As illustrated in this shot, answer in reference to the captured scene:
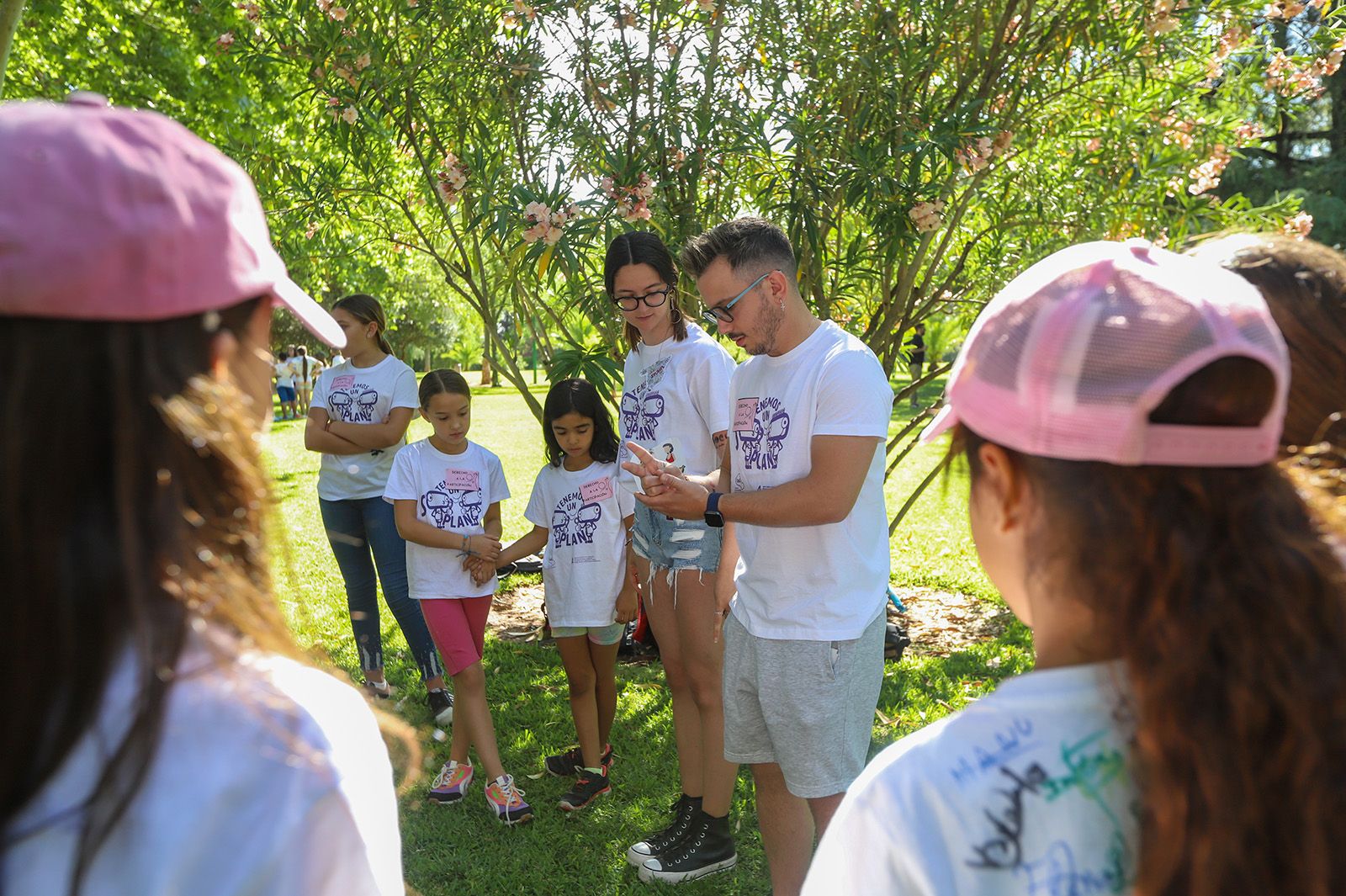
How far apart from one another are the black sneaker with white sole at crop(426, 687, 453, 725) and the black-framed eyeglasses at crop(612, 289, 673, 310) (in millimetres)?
2330

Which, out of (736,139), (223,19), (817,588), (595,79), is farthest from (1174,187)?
(223,19)

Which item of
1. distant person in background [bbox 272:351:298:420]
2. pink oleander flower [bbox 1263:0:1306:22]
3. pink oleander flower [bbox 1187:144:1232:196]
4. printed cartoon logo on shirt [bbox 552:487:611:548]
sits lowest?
distant person in background [bbox 272:351:298:420]

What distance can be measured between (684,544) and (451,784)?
1.47 meters

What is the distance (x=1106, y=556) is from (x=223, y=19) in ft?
23.3

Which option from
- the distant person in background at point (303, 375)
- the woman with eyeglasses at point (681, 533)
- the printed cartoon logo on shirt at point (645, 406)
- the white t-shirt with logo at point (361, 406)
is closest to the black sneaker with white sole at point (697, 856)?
the woman with eyeglasses at point (681, 533)

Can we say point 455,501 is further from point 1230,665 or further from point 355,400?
point 1230,665

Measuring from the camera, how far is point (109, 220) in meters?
0.86

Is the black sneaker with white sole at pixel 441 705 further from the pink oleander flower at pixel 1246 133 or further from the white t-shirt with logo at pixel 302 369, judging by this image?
the white t-shirt with logo at pixel 302 369

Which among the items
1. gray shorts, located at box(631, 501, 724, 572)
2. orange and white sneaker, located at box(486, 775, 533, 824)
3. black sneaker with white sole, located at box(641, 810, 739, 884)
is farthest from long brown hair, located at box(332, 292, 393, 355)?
black sneaker with white sole, located at box(641, 810, 739, 884)

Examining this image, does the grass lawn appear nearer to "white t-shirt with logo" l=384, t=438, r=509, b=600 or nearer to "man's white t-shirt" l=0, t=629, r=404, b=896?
"man's white t-shirt" l=0, t=629, r=404, b=896

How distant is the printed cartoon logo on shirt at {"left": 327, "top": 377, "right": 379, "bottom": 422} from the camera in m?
4.80

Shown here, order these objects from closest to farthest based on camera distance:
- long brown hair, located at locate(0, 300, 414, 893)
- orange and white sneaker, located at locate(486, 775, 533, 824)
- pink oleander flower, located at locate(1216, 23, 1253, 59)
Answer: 1. long brown hair, located at locate(0, 300, 414, 893)
2. orange and white sneaker, located at locate(486, 775, 533, 824)
3. pink oleander flower, located at locate(1216, 23, 1253, 59)

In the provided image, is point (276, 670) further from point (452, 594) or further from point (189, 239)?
point (452, 594)

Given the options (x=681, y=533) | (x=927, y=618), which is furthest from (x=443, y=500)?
(x=927, y=618)
